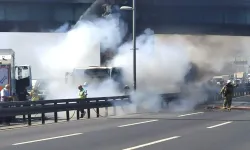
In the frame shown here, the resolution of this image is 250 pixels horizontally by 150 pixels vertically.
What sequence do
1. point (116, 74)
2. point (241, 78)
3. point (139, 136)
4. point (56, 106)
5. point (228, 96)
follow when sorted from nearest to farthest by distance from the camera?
point (139, 136) < point (56, 106) < point (228, 96) < point (116, 74) < point (241, 78)

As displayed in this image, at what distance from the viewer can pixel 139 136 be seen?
1501 centimetres

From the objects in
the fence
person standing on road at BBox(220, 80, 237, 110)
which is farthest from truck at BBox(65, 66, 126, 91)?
person standing on road at BBox(220, 80, 237, 110)

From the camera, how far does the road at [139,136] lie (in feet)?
42.2

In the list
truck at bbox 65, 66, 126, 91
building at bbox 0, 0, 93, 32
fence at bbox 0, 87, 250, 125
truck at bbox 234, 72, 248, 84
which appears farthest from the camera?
truck at bbox 234, 72, 248, 84

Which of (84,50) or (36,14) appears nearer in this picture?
(84,50)

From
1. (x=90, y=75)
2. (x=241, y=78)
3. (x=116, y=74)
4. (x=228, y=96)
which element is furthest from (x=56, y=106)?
(x=241, y=78)

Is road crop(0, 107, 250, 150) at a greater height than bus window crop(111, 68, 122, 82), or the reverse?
bus window crop(111, 68, 122, 82)

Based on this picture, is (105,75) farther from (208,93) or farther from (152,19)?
(152,19)

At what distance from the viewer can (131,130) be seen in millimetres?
16828

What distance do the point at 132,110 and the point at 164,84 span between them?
744cm

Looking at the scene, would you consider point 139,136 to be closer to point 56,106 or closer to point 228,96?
→ point 56,106

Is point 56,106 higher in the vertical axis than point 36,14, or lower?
lower

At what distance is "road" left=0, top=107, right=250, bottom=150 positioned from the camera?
42.2 feet

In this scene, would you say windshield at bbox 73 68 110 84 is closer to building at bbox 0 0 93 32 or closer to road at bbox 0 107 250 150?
road at bbox 0 107 250 150
